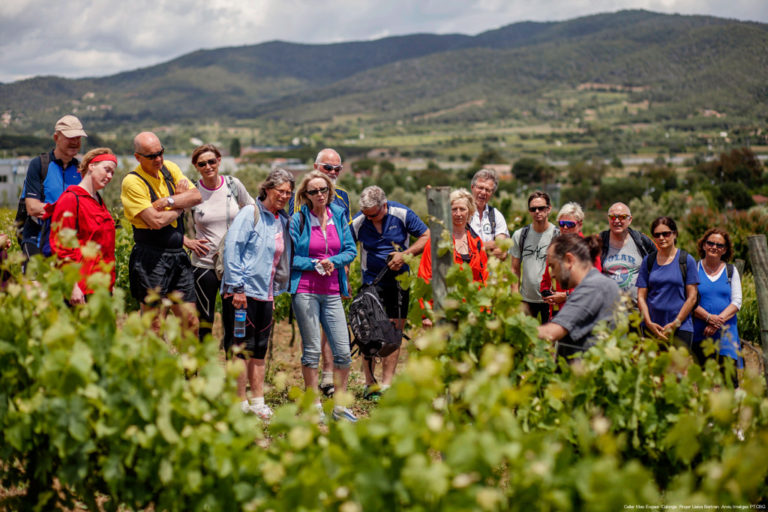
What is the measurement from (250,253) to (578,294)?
2.47m

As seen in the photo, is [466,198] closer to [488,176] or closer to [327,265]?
[488,176]

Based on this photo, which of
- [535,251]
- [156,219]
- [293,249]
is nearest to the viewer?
[156,219]

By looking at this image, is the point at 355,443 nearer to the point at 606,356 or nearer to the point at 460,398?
the point at 460,398

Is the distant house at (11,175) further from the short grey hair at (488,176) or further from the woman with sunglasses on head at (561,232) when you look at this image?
the woman with sunglasses on head at (561,232)

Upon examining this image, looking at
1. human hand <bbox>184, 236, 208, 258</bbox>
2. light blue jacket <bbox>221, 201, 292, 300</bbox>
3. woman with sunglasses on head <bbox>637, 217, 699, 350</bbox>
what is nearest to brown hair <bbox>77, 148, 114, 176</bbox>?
human hand <bbox>184, 236, 208, 258</bbox>

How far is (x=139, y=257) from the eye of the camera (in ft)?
16.5

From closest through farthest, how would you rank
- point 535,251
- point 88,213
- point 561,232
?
point 88,213, point 561,232, point 535,251

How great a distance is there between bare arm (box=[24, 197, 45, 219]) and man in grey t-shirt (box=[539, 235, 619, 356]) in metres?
4.04

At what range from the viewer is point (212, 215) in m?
5.27

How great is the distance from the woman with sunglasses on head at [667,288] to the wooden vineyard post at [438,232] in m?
2.45

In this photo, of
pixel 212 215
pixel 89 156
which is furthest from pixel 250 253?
pixel 89 156

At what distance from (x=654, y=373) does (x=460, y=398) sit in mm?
987

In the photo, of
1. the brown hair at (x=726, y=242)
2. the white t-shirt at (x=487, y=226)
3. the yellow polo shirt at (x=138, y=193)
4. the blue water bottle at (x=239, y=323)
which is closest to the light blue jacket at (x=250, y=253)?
the blue water bottle at (x=239, y=323)

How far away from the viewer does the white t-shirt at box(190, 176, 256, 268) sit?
5.26 m
